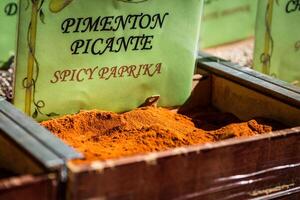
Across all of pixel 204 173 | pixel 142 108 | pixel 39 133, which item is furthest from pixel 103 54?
pixel 204 173

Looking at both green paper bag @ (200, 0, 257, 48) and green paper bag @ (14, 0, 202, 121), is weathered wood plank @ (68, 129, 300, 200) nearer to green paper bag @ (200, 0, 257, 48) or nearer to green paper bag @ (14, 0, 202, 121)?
green paper bag @ (14, 0, 202, 121)

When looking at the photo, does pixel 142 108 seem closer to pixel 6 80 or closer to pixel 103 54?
pixel 103 54

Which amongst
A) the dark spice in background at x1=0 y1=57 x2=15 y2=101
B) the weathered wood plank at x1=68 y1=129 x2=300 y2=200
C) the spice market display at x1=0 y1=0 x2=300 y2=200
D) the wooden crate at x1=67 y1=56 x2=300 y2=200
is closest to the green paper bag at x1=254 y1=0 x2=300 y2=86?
the spice market display at x1=0 y1=0 x2=300 y2=200

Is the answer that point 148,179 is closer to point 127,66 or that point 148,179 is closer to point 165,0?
point 127,66

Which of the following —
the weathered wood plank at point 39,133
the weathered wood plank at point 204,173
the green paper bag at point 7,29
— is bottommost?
the weathered wood plank at point 204,173

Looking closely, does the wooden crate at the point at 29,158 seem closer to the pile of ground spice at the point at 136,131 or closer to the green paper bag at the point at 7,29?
the pile of ground spice at the point at 136,131

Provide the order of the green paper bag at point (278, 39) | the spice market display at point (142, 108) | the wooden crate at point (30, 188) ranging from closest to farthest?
the wooden crate at point (30, 188)
the spice market display at point (142, 108)
the green paper bag at point (278, 39)

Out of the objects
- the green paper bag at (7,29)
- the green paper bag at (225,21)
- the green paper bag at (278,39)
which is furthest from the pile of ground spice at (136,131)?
the green paper bag at (225,21)
